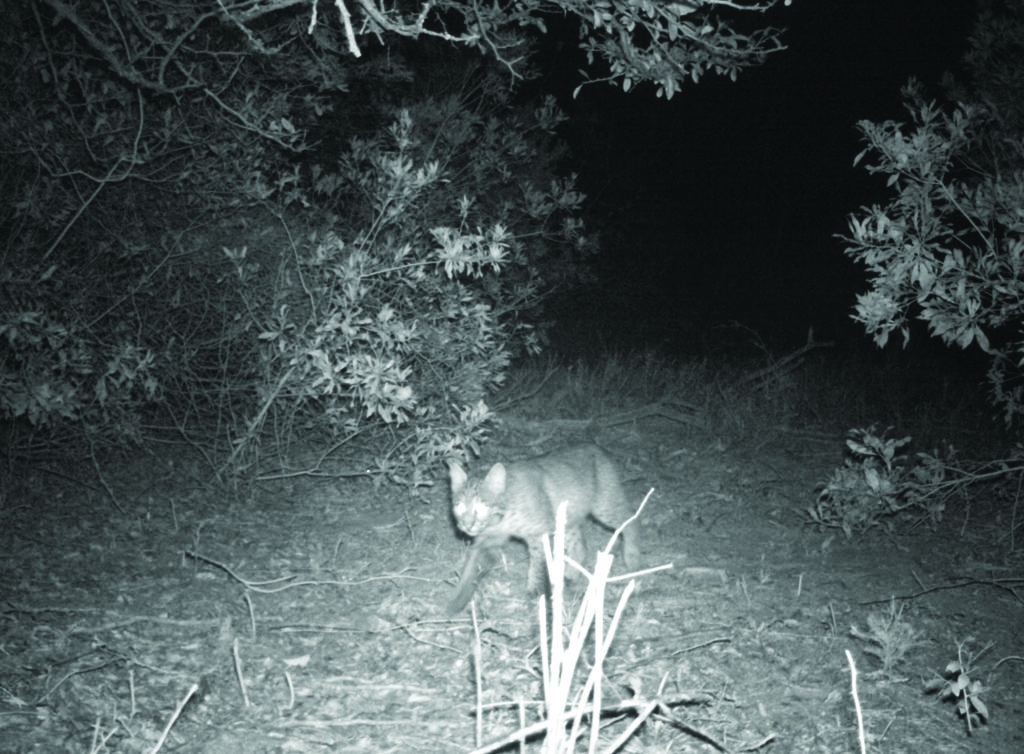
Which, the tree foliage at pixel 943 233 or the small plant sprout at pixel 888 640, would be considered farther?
the tree foliage at pixel 943 233

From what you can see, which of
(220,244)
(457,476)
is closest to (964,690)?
(457,476)

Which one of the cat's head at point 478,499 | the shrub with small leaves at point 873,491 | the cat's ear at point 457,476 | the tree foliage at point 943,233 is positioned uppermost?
the tree foliage at point 943,233

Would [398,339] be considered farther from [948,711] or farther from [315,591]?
[948,711]

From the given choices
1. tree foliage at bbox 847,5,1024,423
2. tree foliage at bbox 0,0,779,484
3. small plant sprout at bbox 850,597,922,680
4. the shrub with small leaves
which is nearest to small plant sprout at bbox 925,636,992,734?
small plant sprout at bbox 850,597,922,680

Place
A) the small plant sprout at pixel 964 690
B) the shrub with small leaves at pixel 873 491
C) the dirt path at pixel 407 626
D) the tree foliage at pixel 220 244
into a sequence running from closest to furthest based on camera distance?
the small plant sprout at pixel 964 690, the dirt path at pixel 407 626, the tree foliage at pixel 220 244, the shrub with small leaves at pixel 873 491

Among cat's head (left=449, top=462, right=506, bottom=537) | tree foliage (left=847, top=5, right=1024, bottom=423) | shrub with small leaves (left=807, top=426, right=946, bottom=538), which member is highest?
tree foliage (left=847, top=5, right=1024, bottom=423)

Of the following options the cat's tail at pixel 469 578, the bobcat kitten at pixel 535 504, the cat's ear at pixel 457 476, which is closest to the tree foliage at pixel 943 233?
the bobcat kitten at pixel 535 504

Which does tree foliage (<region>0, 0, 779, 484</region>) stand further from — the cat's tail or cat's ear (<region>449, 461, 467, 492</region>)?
the cat's tail

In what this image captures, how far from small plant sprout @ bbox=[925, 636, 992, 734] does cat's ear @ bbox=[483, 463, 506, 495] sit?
2.87 metres

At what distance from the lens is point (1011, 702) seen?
14.0ft

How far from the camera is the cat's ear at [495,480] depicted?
18.9 ft

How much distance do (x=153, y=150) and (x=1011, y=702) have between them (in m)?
6.73

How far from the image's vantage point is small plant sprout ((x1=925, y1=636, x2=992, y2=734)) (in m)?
3.62

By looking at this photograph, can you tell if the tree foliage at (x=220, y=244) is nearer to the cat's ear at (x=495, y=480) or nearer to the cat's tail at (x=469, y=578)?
the cat's ear at (x=495, y=480)
